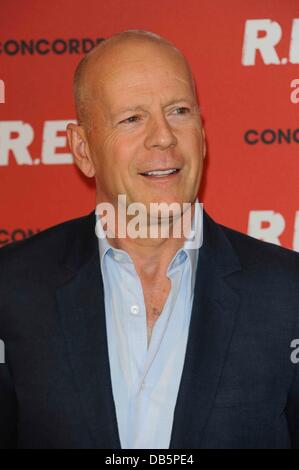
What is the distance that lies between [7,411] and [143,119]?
960 millimetres

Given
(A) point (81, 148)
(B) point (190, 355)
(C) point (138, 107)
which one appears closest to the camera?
(B) point (190, 355)

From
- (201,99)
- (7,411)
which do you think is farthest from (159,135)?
(7,411)

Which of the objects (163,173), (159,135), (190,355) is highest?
(159,135)

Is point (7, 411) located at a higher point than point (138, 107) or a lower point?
lower

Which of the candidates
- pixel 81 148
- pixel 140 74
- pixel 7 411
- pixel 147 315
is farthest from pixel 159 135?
pixel 7 411

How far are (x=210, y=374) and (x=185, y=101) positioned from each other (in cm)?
79

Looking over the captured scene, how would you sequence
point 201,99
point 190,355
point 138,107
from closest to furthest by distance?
point 190,355 → point 138,107 → point 201,99

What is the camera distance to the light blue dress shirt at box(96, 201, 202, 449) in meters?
2.19

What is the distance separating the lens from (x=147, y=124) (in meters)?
2.29

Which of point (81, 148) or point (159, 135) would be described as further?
point (81, 148)

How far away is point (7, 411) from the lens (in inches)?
94.2

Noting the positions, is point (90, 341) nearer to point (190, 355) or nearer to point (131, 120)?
point (190, 355)

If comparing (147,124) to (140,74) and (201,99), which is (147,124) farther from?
(201,99)

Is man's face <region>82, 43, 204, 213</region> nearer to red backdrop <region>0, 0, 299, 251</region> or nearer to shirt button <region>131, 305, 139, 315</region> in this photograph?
shirt button <region>131, 305, 139, 315</region>
